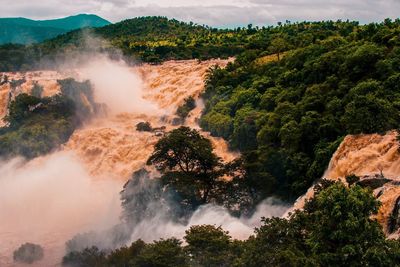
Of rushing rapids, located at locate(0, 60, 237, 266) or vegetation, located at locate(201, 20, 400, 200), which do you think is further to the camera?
rushing rapids, located at locate(0, 60, 237, 266)

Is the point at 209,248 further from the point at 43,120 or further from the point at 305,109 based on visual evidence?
the point at 43,120

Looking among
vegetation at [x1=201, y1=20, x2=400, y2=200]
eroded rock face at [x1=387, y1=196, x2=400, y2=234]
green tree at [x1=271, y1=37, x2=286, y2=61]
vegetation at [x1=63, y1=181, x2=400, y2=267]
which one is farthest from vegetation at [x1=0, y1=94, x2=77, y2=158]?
eroded rock face at [x1=387, y1=196, x2=400, y2=234]

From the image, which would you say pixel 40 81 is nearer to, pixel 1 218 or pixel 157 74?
pixel 157 74

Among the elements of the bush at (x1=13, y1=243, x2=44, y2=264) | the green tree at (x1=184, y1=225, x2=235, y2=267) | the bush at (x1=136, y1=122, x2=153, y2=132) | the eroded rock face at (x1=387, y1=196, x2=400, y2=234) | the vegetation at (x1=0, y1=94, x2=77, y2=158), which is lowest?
the bush at (x1=13, y1=243, x2=44, y2=264)

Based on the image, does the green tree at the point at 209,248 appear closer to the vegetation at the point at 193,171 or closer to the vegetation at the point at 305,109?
the vegetation at the point at 193,171

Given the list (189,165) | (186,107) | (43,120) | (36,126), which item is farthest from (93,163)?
(189,165)

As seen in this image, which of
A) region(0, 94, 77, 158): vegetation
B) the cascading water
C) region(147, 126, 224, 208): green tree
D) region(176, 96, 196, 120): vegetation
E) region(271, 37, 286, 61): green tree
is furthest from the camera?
region(271, 37, 286, 61): green tree

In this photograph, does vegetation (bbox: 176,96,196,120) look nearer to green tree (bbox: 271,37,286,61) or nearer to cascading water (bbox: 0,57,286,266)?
cascading water (bbox: 0,57,286,266)
